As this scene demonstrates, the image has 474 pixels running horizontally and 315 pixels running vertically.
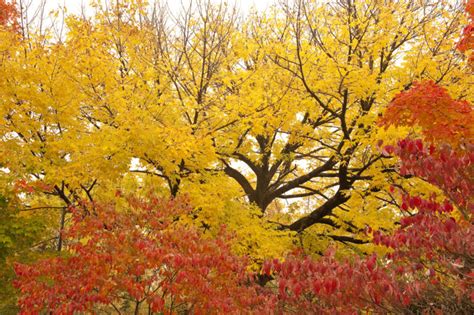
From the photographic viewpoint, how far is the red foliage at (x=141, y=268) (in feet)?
20.1

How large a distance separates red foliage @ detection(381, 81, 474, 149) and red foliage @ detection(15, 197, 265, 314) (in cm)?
383

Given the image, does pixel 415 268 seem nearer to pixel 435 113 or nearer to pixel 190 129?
pixel 435 113

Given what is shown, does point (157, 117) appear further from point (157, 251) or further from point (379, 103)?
point (379, 103)

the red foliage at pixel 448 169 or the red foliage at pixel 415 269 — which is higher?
the red foliage at pixel 448 169

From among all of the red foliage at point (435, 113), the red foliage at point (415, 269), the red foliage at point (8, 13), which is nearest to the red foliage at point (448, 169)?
the red foliage at point (415, 269)

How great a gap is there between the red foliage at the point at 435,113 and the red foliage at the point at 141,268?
383cm

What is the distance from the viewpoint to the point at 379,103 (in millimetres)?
10625

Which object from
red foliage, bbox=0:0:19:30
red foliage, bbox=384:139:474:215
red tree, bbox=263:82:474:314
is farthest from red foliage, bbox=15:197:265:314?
red foliage, bbox=0:0:19:30

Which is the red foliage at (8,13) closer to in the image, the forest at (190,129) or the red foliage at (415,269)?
the forest at (190,129)

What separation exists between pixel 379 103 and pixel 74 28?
7.82 metres

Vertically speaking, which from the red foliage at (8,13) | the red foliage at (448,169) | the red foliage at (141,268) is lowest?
the red foliage at (141,268)

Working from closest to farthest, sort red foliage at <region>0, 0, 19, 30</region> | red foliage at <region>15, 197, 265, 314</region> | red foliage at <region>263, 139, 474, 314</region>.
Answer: red foliage at <region>263, 139, 474, 314</region>
red foliage at <region>15, 197, 265, 314</region>
red foliage at <region>0, 0, 19, 30</region>

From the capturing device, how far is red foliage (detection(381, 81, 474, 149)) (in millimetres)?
6914

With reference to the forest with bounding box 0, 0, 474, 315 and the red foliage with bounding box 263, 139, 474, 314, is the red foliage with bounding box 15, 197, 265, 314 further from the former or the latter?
the red foliage with bounding box 263, 139, 474, 314
